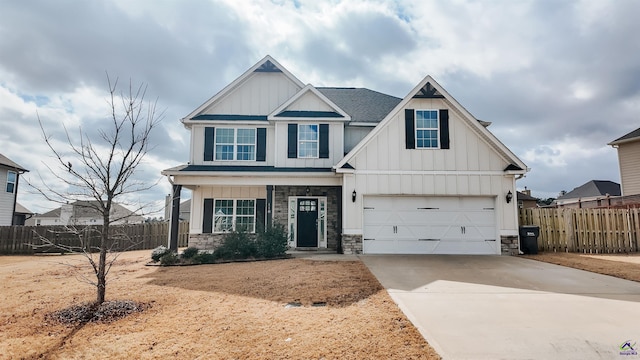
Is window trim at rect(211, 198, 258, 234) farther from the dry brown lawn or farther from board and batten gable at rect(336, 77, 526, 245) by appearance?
the dry brown lawn

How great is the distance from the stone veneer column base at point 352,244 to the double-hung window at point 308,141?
4.12 metres

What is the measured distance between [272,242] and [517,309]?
7.90m

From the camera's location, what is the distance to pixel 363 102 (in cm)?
1688

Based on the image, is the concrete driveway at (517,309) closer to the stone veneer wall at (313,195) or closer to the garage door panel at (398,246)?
the garage door panel at (398,246)

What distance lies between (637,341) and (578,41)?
1385 centimetres

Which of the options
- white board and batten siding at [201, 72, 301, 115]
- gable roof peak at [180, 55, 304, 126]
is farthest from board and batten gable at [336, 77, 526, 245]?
gable roof peak at [180, 55, 304, 126]

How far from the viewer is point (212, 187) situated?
14.3 meters

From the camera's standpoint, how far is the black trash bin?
11.9 m

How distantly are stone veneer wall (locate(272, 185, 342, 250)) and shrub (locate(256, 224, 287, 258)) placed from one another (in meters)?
2.15

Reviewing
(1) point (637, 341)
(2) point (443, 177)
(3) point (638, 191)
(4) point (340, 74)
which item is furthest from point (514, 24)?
(3) point (638, 191)

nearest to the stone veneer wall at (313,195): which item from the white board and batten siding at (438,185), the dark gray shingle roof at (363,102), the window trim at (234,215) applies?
the window trim at (234,215)

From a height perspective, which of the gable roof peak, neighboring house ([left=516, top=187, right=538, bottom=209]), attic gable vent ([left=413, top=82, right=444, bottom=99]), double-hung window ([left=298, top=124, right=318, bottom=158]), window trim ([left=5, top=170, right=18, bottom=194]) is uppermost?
the gable roof peak

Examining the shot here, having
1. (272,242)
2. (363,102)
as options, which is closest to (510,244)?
(272,242)

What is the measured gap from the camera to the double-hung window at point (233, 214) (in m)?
14.3
